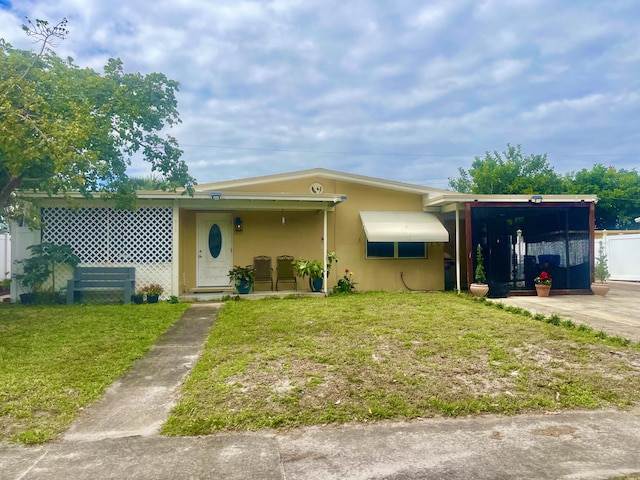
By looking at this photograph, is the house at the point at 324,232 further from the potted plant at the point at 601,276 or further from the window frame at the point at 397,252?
the potted plant at the point at 601,276

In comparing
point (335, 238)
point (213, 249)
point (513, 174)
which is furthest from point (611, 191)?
point (213, 249)

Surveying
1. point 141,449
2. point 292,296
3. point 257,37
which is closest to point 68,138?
point 141,449

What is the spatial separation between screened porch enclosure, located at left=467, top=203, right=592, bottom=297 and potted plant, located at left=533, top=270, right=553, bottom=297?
0.79 m

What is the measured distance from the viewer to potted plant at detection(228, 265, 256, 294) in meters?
11.4

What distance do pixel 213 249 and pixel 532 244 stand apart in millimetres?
10411

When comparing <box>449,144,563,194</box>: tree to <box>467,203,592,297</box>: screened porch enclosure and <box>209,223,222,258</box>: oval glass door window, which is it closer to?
<box>467,203,592,297</box>: screened porch enclosure

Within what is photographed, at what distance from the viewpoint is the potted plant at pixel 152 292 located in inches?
417

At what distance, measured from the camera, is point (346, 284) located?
12.3 m

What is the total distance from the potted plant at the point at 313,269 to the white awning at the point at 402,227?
53.3 inches

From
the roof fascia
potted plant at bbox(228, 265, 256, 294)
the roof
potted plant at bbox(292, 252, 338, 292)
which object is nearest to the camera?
potted plant at bbox(228, 265, 256, 294)

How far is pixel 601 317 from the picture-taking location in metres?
8.31

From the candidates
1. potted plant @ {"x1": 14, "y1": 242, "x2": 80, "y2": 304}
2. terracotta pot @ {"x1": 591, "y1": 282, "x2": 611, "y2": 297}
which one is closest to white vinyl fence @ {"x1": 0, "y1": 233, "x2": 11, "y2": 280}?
potted plant @ {"x1": 14, "y1": 242, "x2": 80, "y2": 304}

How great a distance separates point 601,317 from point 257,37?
11.3 metres

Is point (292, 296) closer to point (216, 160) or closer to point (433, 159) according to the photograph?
point (216, 160)
